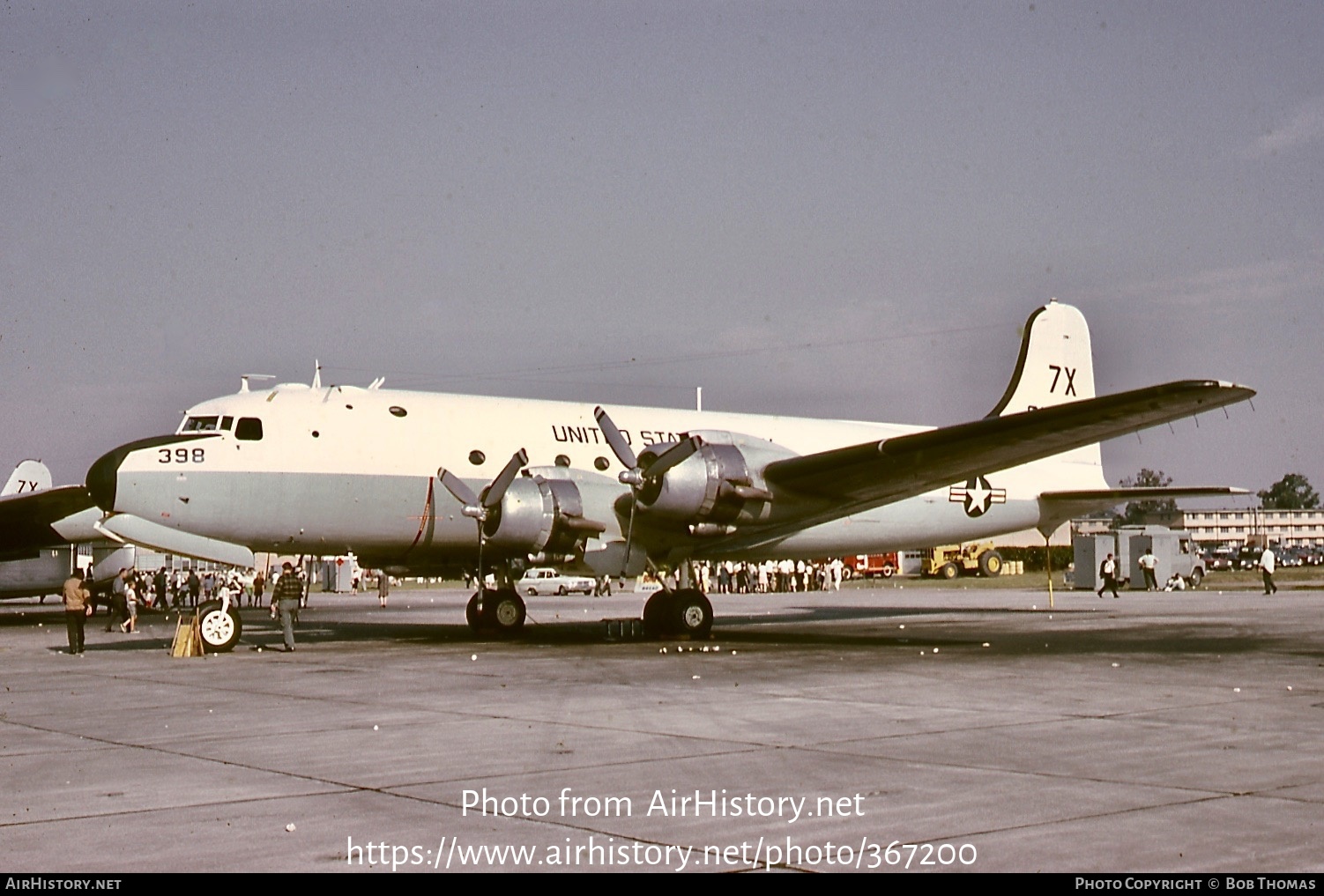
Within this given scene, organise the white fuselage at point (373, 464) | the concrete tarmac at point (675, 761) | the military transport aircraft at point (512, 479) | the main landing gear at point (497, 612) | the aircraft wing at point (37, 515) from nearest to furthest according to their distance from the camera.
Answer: the concrete tarmac at point (675, 761), the military transport aircraft at point (512, 479), the white fuselage at point (373, 464), the main landing gear at point (497, 612), the aircraft wing at point (37, 515)

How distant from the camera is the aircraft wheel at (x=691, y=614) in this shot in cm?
2106

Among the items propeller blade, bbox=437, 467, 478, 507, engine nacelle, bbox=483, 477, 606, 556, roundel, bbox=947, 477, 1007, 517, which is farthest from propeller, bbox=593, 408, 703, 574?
roundel, bbox=947, 477, 1007, 517

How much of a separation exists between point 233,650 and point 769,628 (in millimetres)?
10548

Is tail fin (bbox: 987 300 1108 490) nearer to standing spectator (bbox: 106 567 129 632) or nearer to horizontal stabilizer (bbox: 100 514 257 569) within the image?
horizontal stabilizer (bbox: 100 514 257 569)

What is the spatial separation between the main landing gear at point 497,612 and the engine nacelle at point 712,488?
5.23 meters

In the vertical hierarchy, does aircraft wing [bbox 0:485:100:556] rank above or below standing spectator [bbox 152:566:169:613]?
above

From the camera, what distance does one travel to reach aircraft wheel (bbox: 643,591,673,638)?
21.1 metres

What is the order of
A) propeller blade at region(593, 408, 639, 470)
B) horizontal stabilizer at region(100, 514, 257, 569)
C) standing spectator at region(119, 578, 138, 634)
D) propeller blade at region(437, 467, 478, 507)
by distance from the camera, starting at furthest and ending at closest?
standing spectator at region(119, 578, 138, 634) → propeller blade at region(437, 467, 478, 507) → propeller blade at region(593, 408, 639, 470) → horizontal stabilizer at region(100, 514, 257, 569)

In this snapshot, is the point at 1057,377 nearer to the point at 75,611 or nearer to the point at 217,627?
the point at 217,627

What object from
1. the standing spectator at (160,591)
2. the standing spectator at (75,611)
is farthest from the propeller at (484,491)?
the standing spectator at (160,591)

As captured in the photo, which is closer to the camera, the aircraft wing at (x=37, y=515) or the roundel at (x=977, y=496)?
the roundel at (x=977, y=496)

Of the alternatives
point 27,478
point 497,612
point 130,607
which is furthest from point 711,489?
point 27,478

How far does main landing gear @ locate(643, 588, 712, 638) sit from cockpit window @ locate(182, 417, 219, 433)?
7.63 metres

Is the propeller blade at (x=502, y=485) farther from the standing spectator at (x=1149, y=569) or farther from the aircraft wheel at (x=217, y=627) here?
the standing spectator at (x=1149, y=569)
